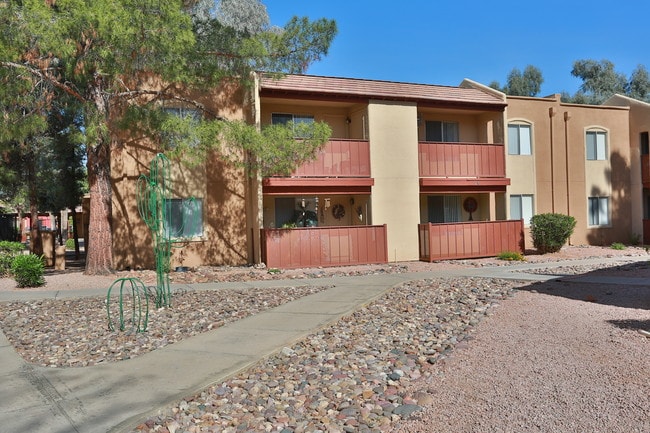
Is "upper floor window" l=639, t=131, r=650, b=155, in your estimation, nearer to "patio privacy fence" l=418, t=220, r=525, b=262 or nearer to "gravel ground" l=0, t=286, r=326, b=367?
"patio privacy fence" l=418, t=220, r=525, b=262

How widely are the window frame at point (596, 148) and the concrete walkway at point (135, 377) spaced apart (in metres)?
19.6

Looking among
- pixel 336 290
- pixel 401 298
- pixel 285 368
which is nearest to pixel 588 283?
pixel 401 298

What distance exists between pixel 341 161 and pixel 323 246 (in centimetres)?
303

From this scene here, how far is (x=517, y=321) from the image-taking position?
8.14 m

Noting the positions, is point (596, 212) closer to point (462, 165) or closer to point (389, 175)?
point (462, 165)

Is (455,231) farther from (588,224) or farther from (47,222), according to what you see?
(47,222)

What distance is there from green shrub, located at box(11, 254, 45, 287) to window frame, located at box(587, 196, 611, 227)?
21.9 m

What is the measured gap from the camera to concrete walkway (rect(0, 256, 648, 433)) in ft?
15.5

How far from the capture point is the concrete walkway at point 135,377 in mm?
4719

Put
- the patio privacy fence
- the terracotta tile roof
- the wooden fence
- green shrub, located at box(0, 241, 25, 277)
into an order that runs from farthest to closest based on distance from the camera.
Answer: the patio privacy fence → the terracotta tile roof → the wooden fence → green shrub, located at box(0, 241, 25, 277)

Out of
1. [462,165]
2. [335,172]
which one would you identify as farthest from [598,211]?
[335,172]

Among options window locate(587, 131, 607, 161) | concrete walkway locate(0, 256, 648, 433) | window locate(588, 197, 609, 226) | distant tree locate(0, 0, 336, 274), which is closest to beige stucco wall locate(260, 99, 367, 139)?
distant tree locate(0, 0, 336, 274)

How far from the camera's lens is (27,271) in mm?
13219

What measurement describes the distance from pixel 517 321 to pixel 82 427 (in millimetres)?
5982
